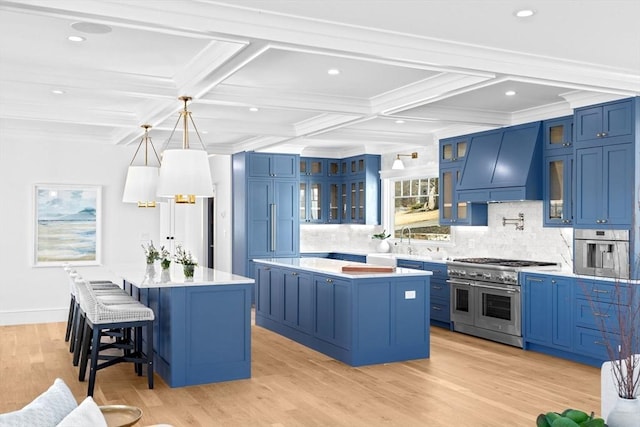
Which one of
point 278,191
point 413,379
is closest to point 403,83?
point 413,379

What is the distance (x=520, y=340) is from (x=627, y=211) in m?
1.91

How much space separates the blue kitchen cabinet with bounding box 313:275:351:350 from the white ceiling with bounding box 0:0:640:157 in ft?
5.82

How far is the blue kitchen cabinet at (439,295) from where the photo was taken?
321 inches

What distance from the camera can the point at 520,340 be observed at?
698 centimetres

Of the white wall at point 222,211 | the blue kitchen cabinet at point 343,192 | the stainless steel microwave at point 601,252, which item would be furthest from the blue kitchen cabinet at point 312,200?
the stainless steel microwave at point 601,252

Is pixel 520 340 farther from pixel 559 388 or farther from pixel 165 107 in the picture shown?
pixel 165 107

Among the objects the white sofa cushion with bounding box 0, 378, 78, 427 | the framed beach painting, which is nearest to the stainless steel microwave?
the white sofa cushion with bounding box 0, 378, 78, 427

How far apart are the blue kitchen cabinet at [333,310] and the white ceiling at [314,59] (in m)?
1.77

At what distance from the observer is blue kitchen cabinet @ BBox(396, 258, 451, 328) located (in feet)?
26.7

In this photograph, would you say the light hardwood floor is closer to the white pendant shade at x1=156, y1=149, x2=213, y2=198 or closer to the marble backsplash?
the marble backsplash

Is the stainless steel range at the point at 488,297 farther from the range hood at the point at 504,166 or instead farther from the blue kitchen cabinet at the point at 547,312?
the range hood at the point at 504,166

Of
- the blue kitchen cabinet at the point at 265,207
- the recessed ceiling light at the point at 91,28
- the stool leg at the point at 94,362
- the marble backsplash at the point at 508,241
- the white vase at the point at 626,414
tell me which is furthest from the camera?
the blue kitchen cabinet at the point at 265,207

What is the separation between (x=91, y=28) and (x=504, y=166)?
192 inches

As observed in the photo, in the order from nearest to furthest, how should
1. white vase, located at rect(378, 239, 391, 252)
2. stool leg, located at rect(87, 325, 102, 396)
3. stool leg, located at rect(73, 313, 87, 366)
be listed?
stool leg, located at rect(87, 325, 102, 396) → stool leg, located at rect(73, 313, 87, 366) → white vase, located at rect(378, 239, 391, 252)
